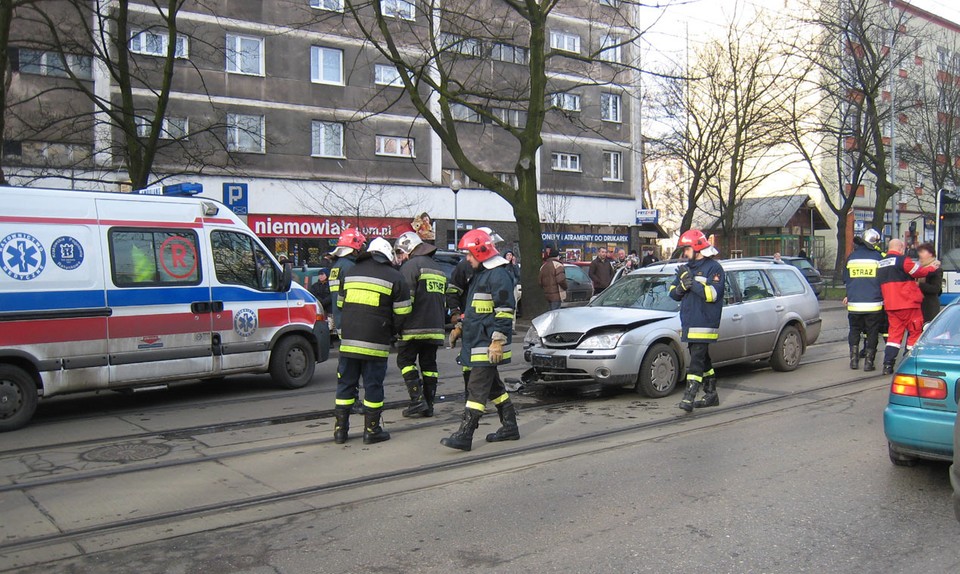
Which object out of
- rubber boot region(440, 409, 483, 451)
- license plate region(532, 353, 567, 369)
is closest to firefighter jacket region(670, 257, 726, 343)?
license plate region(532, 353, 567, 369)

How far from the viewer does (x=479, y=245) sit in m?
6.88

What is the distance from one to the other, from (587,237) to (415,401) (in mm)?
28780

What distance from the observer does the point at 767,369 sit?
36.9 ft

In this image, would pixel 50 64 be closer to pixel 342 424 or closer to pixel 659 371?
pixel 342 424

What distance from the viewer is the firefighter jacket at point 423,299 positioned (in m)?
7.84

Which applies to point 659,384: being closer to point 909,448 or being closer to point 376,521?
point 909,448

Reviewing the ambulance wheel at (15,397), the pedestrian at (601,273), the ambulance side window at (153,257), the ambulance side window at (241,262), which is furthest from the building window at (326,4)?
the ambulance wheel at (15,397)

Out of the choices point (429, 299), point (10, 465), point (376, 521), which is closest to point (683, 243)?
point (429, 299)

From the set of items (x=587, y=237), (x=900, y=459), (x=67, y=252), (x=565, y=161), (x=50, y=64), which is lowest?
(x=900, y=459)

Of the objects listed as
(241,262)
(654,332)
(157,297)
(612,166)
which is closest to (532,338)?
(654,332)

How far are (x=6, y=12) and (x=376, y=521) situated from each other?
11776 millimetres

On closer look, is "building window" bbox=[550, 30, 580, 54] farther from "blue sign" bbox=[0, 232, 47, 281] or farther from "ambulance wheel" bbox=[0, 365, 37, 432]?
"ambulance wheel" bbox=[0, 365, 37, 432]

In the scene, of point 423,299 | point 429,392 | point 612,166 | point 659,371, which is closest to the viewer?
point 423,299

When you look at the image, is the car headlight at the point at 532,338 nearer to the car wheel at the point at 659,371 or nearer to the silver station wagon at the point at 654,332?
the silver station wagon at the point at 654,332
